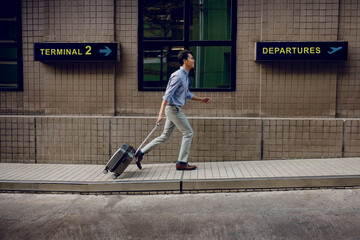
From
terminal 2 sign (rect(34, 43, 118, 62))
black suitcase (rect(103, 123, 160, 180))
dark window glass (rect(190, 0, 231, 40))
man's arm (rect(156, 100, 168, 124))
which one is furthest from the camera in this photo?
dark window glass (rect(190, 0, 231, 40))

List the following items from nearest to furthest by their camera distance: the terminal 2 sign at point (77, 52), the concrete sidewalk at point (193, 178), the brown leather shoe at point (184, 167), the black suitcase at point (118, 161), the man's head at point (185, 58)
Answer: the concrete sidewalk at point (193, 178) < the black suitcase at point (118, 161) < the man's head at point (185, 58) < the brown leather shoe at point (184, 167) < the terminal 2 sign at point (77, 52)

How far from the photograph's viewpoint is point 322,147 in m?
7.64

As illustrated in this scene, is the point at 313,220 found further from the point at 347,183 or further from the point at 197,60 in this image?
the point at 197,60

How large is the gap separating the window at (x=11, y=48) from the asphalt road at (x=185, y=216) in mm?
3193

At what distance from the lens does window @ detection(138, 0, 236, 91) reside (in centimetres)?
789

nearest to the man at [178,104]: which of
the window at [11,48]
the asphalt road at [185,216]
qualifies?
the asphalt road at [185,216]

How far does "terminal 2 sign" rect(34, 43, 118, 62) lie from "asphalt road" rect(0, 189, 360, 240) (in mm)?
3038

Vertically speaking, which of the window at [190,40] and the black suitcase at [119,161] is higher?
the window at [190,40]

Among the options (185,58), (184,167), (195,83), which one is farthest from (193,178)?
A: (195,83)

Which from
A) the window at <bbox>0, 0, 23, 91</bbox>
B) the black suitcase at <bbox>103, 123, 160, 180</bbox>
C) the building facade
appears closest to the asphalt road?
the black suitcase at <bbox>103, 123, 160, 180</bbox>

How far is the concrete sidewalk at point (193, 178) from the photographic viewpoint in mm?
A: 6059

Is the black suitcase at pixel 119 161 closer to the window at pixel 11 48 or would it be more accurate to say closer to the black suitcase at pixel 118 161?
the black suitcase at pixel 118 161

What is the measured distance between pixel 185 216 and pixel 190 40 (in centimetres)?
423

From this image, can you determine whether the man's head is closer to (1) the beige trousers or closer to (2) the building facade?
(1) the beige trousers
